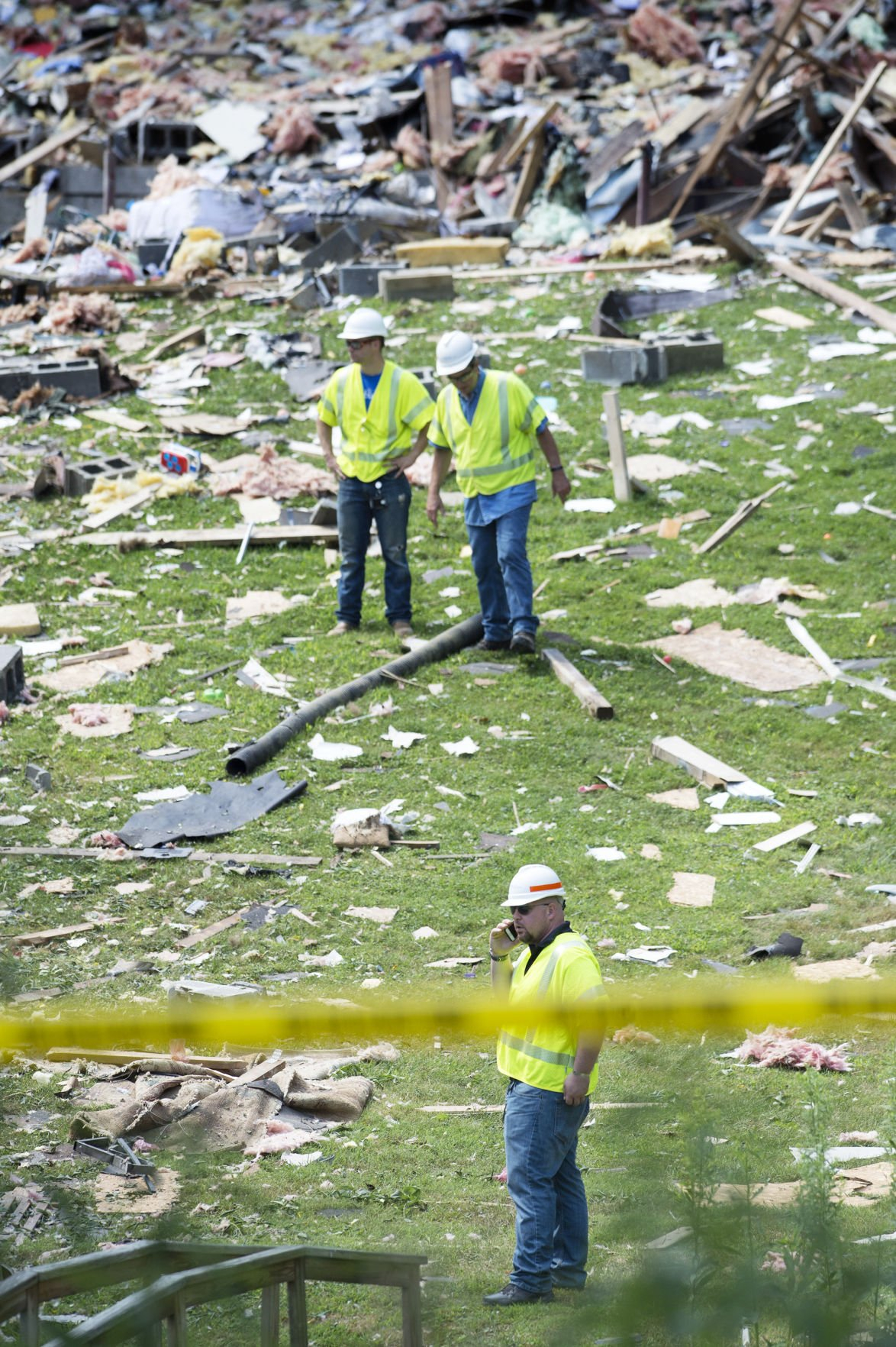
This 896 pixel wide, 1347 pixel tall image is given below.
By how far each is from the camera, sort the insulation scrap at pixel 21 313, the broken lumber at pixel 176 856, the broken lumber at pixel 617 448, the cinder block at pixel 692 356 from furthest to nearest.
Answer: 1. the insulation scrap at pixel 21 313
2. the cinder block at pixel 692 356
3. the broken lumber at pixel 617 448
4. the broken lumber at pixel 176 856

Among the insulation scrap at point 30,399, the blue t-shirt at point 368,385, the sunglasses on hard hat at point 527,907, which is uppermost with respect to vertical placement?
the blue t-shirt at point 368,385

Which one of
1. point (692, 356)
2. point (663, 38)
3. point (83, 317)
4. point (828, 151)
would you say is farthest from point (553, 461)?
point (663, 38)

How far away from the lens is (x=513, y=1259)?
471 centimetres

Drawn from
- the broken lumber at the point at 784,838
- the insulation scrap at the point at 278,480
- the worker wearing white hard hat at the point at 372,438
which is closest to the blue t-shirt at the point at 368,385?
the worker wearing white hard hat at the point at 372,438

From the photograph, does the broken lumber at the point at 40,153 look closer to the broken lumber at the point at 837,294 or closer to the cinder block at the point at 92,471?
the cinder block at the point at 92,471

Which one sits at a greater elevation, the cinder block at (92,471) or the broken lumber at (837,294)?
the broken lumber at (837,294)

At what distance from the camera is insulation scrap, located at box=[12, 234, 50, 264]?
68.9 ft

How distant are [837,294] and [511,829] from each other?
10.4 m

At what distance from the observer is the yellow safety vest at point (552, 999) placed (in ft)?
15.2

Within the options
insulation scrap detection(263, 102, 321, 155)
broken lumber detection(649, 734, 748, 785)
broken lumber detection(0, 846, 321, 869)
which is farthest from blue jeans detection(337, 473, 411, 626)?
insulation scrap detection(263, 102, 321, 155)

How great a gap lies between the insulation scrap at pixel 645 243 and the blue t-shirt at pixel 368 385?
9491mm

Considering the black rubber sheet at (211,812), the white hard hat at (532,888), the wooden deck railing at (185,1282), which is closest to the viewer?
the wooden deck railing at (185,1282)

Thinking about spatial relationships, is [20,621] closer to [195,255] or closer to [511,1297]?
[511,1297]

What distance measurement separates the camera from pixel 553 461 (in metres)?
9.70
